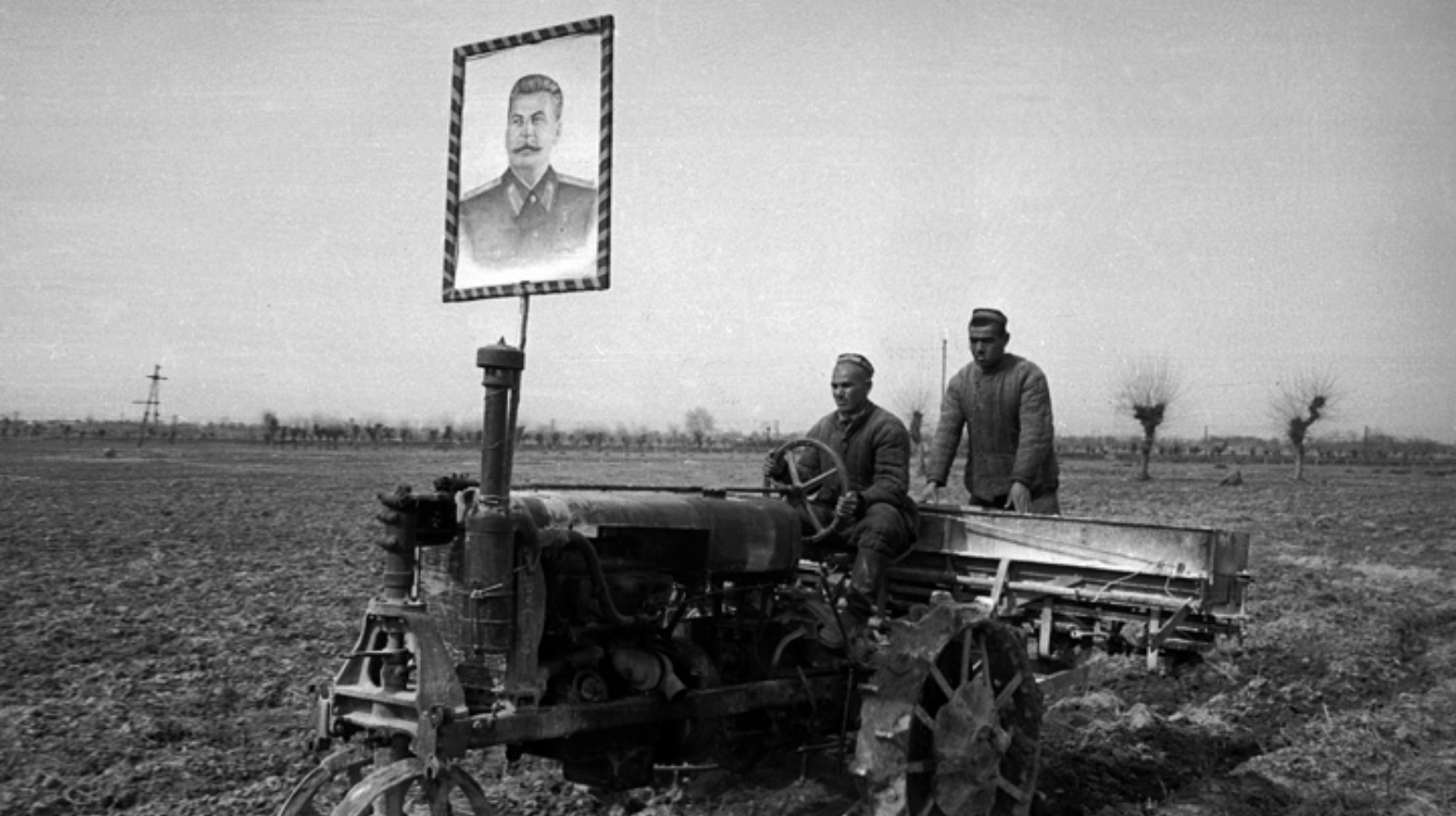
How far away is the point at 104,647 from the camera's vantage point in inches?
A: 393

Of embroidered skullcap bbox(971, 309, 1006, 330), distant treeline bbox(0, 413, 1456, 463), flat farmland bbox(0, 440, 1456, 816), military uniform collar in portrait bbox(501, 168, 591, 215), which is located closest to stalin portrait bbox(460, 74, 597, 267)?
military uniform collar in portrait bbox(501, 168, 591, 215)

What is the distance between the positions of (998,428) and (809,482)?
204cm

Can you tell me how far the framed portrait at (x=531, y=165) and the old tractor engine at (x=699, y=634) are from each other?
3.06 ft

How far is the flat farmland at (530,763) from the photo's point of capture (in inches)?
255

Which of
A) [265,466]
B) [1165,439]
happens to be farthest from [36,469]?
[1165,439]

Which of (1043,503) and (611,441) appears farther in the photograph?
(611,441)

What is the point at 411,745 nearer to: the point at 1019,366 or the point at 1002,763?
the point at 1002,763

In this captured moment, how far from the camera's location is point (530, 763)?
22.9ft

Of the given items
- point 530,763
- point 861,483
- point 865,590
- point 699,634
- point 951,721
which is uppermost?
point 861,483

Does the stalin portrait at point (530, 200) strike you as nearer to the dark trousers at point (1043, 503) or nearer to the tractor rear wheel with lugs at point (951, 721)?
the tractor rear wheel with lugs at point (951, 721)

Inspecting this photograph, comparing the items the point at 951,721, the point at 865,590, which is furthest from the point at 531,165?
the point at 951,721

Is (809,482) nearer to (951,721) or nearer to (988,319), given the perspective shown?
(951,721)

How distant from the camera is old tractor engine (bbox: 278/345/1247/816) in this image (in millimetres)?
4156

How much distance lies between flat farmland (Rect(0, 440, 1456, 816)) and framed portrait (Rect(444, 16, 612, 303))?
7.45ft
